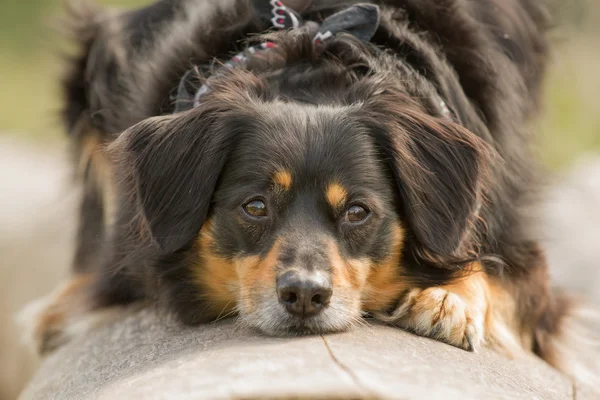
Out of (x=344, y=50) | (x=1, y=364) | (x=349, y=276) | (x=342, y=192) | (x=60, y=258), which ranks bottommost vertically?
(x=1, y=364)

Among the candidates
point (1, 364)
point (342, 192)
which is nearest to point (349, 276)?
point (342, 192)

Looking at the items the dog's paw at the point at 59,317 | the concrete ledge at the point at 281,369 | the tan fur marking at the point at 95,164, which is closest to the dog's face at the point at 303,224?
the concrete ledge at the point at 281,369

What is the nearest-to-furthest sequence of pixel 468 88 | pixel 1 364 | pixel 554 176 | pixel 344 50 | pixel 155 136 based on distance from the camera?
pixel 155 136 < pixel 344 50 < pixel 468 88 < pixel 554 176 < pixel 1 364

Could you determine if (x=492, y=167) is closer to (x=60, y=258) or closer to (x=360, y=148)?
(x=360, y=148)

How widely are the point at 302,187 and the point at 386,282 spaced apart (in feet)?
1.72

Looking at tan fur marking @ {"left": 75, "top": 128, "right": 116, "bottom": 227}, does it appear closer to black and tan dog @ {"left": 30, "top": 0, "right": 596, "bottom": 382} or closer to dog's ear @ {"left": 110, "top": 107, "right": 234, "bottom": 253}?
black and tan dog @ {"left": 30, "top": 0, "right": 596, "bottom": 382}

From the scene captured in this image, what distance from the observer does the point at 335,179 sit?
10.2 feet

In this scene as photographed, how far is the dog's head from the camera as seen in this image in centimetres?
308

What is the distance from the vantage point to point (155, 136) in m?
3.32

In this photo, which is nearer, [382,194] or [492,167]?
[382,194]

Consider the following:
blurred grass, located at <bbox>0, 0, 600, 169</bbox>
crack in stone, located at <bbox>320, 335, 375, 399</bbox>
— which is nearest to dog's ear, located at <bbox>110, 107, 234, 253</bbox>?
crack in stone, located at <bbox>320, 335, 375, 399</bbox>

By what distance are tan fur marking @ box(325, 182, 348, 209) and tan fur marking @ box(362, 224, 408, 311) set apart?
296 millimetres

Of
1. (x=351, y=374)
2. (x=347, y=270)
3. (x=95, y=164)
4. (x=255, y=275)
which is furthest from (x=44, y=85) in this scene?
(x=351, y=374)

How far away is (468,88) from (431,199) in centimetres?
81
